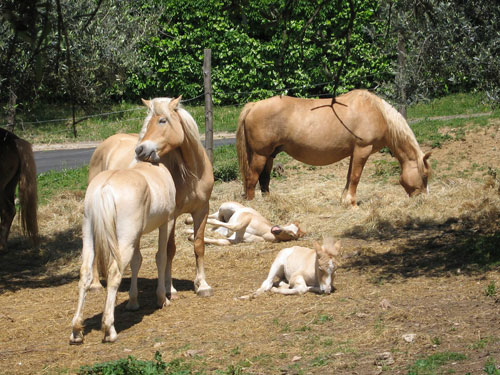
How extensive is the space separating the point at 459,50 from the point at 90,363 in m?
5.04

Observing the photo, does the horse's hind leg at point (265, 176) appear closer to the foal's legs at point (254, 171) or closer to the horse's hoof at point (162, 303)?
the foal's legs at point (254, 171)

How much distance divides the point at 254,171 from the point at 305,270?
4.19 meters

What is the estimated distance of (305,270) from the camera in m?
6.90

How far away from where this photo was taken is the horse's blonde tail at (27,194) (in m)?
8.75

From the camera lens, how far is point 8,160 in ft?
29.7

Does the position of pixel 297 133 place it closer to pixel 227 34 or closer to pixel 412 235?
pixel 412 235

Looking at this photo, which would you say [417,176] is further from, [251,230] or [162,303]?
[162,303]

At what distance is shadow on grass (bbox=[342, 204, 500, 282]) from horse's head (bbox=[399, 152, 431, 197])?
1.43 metres

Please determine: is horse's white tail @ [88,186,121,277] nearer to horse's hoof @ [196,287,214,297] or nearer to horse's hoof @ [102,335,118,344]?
horse's hoof @ [102,335,118,344]

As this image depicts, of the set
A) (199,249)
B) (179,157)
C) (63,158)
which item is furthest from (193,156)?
(63,158)

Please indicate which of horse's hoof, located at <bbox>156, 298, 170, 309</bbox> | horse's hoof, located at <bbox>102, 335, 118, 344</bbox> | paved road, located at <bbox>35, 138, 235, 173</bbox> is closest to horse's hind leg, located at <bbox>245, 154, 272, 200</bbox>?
horse's hoof, located at <bbox>156, 298, 170, 309</bbox>

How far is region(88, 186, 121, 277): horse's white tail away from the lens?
17.6 feet

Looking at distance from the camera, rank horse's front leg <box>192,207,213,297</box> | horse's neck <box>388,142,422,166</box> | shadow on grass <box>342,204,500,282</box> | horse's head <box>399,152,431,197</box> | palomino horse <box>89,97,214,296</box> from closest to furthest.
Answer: palomino horse <box>89,97,214,296</box> < horse's front leg <box>192,207,213,297</box> < shadow on grass <box>342,204,500,282</box> < horse's head <box>399,152,431,197</box> < horse's neck <box>388,142,422,166</box>

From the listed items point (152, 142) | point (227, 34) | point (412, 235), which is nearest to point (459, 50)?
point (412, 235)
